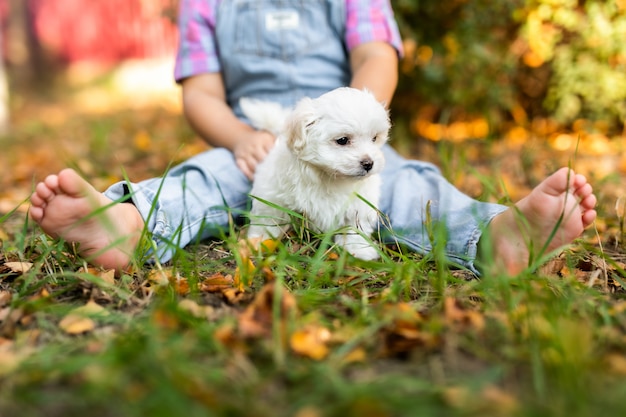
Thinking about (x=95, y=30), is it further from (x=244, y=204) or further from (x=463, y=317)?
(x=463, y=317)

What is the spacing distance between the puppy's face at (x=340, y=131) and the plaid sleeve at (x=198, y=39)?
1.17 meters

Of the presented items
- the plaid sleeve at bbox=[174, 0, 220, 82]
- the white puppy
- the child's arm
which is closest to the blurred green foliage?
the plaid sleeve at bbox=[174, 0, 220, 82]

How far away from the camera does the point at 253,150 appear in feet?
8.17

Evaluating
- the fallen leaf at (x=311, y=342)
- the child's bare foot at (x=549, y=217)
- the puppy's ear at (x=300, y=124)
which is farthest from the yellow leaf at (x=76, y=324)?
the child's bare foot at (x=549, y=217)

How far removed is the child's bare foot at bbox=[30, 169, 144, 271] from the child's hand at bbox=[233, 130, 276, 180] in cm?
62

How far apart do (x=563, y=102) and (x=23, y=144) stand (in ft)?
14.9

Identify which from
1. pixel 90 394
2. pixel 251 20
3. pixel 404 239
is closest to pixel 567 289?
pixel 404 239

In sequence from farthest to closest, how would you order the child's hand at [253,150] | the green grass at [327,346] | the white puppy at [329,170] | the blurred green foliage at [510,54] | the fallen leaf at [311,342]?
the blurred green foliage at [510,54] < the child's hand at [253,150] < the white puppy at [329,170] < the fallen leaf at [311,342] < the green grass at [327,346]

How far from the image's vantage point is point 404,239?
2.19m

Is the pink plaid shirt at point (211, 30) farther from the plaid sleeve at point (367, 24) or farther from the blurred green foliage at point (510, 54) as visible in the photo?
the blurred green foliage at point (510, 54)

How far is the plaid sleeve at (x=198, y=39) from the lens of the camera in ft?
9.70

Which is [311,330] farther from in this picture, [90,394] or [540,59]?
[540,59]

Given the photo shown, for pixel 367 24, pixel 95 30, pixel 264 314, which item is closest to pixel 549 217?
pixel 264 314

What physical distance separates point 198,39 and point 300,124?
1.30m
